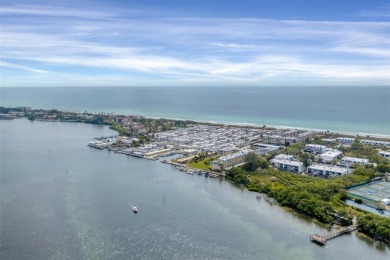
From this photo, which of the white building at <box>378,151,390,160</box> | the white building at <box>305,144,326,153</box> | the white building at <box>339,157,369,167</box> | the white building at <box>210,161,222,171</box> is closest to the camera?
the white building at <box>210,161,222,171</box>

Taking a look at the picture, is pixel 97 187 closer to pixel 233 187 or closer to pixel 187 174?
pixel 187 174

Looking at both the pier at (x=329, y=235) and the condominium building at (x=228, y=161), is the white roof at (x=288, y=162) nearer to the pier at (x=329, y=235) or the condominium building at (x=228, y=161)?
the condominium building at (x=228, y=161)

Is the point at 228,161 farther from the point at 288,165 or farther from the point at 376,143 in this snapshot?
the point at 376,143

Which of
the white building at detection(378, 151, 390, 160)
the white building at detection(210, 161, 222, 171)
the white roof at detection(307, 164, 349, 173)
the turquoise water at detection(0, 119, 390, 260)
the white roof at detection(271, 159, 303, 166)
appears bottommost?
the turquoise water at detection(0, 119, 390, 260)

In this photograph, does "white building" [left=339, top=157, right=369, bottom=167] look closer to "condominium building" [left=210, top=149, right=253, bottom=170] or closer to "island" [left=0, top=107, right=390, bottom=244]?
"island" [left=0, top=107, right=390, bottom=244]

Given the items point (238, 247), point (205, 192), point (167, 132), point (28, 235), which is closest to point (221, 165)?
point (205, 192)

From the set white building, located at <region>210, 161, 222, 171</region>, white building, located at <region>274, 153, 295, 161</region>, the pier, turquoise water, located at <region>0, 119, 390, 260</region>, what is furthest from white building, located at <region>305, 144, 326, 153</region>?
the pier
